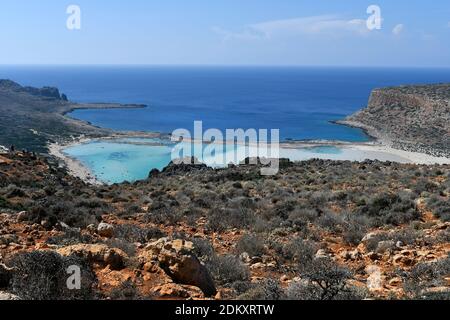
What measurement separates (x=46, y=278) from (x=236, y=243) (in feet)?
16.6

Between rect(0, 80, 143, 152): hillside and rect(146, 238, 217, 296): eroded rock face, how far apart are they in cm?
6110

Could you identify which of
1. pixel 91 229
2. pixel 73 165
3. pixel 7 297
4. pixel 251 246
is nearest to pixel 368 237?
pixel 251 246

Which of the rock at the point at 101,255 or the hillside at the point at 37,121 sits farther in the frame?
the hillside at the point at 37,121

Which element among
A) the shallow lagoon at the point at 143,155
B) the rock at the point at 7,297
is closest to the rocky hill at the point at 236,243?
the rock at the point at 7,297

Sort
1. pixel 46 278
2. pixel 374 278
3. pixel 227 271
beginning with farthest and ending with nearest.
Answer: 1. pixel 227 271
2. pixel 374 278
3. pixel 46 278

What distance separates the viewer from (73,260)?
6.14 m

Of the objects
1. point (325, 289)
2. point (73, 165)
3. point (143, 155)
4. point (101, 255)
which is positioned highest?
point (325, 289)

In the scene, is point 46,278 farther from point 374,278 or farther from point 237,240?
point 237,240

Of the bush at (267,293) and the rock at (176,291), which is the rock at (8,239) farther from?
the bush at (267,293)

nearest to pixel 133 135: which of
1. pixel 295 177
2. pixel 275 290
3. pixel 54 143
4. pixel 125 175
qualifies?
pixel 54 143

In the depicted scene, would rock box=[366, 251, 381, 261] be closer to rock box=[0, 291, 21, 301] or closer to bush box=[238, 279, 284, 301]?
bush box=[238, 279, 284, 301]

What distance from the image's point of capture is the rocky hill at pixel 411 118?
74125 mm

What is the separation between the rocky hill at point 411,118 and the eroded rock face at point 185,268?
64.9m

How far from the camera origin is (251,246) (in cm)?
898
